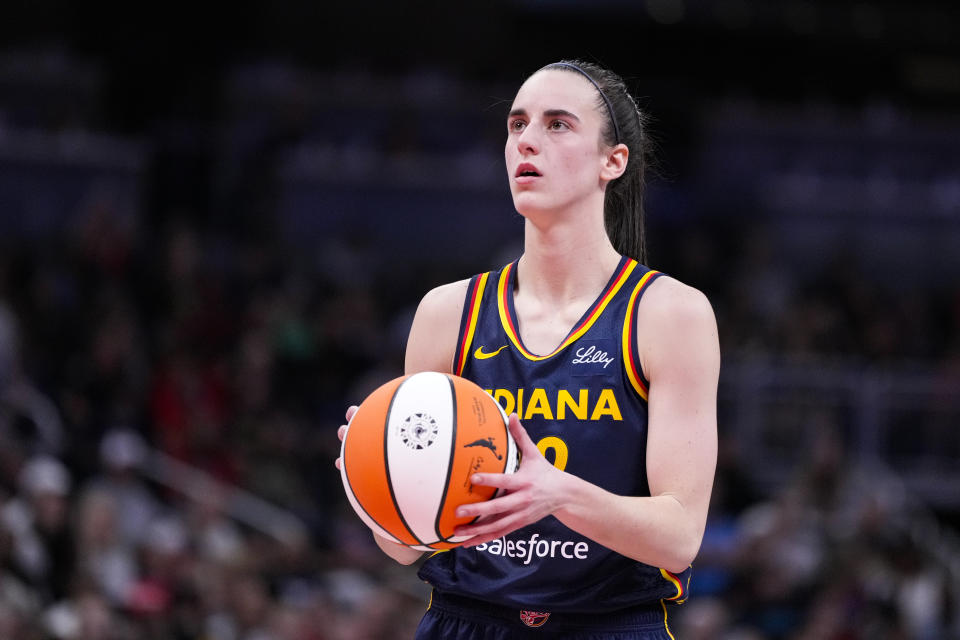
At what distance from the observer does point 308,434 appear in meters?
10.6

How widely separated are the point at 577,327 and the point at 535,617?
79 centimetres

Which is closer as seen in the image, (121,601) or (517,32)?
(121,601)

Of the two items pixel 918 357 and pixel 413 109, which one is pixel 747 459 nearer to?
pixel 918 357

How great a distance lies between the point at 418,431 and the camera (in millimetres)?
2934

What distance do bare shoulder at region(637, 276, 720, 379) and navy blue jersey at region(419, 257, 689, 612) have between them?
0.04m

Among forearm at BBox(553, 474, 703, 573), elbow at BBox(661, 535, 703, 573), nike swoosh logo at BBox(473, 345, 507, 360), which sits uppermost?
nike swoosh logo at BBox(473, 345, 507, 360)

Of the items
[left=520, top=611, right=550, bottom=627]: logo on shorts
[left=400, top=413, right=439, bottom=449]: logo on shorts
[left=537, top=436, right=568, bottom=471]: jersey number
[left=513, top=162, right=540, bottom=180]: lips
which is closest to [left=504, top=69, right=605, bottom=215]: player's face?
[left=513, top=162, right=540, bottom=180]: lips

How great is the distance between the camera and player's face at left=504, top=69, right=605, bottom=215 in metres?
3.39

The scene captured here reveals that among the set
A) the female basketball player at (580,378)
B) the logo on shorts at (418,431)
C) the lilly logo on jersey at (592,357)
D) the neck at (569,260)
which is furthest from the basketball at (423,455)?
the neck at (569,260)

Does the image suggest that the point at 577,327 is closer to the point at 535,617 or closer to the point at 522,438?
the point at 522,438

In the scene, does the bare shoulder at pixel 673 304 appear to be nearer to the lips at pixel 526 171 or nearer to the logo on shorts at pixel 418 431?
the lips at pixel 526 171

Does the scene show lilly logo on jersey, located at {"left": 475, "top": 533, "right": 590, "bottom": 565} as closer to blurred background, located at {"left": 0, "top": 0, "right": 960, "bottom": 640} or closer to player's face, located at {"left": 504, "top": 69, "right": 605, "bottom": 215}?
player's face, located at {"left": 504, "top": 69, "right": 605, "bottom": 215}

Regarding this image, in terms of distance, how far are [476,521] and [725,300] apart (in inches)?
411

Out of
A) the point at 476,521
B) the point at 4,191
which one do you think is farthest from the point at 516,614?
the point at 4,191
